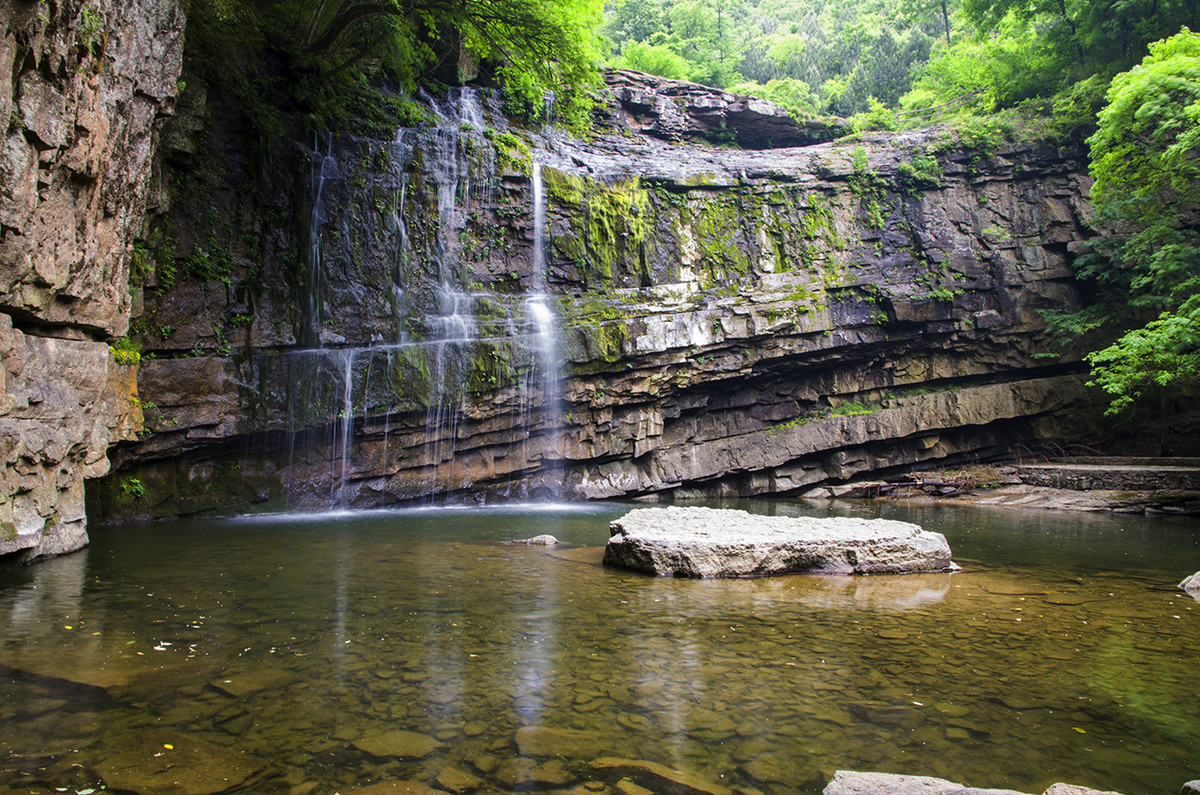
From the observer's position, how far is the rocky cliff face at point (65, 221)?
6.76 meters

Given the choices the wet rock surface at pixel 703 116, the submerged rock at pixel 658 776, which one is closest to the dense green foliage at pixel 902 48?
the wet rock surface at pixel 703 116

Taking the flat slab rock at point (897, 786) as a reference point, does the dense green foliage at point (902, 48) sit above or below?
above

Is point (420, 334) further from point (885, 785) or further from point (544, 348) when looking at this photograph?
point (885, 785)

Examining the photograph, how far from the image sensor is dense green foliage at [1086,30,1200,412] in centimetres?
1510

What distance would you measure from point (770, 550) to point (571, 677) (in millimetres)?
4077

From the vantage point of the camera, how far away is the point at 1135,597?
683 centimetres

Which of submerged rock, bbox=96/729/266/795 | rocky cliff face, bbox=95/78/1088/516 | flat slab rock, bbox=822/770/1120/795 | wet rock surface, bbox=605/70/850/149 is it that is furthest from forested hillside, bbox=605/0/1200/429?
submerged rock, bbox=96/729/266/795

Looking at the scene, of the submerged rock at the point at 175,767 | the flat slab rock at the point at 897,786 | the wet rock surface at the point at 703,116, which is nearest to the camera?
the flat slab rock at the point at 897,786

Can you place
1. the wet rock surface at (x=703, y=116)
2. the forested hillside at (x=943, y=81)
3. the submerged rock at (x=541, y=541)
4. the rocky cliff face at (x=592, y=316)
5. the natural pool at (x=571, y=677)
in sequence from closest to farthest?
the natural pool at (x=571, y=677) → the submerged rock at (x=541, y=541) → the forested hillside at (x=943, y=81) → the rocky cliff face at (x=592, y=316) → the wet rock surface at (x=703, y=116)

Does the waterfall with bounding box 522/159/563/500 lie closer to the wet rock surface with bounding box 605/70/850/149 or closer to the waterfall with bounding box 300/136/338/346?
the waterfall with bounding box 300/136/338/346

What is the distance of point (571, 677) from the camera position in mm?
4254

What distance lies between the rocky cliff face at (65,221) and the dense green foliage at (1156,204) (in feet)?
63.8

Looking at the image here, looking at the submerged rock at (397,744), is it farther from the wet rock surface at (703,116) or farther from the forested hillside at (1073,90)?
the wet rock surface at (703,116)

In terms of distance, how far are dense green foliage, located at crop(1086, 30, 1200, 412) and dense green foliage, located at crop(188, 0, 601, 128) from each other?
13378 mm
